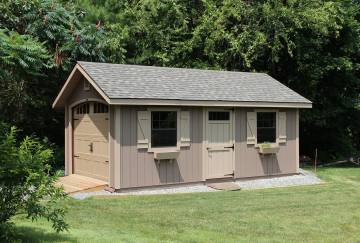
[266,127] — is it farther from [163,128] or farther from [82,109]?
[82,109]

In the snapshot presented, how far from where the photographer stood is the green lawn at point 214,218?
25.3 feet

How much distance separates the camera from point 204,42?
21.8 m

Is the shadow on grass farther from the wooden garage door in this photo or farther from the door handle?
the door handle

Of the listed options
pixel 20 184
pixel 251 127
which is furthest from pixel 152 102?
pixel 20 184

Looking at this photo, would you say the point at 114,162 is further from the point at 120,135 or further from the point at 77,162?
the point at 77,162

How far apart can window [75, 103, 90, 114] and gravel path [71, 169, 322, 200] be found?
2979 millimetres

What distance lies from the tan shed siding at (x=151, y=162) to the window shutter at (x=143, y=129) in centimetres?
11

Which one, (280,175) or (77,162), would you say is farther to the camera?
(280,175)

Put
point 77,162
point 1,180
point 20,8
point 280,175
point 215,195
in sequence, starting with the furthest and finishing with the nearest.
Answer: point 20,8 < point 280,175 < point 77,162 < point 215,195 < point 1,180

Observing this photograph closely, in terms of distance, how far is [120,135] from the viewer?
12.3m

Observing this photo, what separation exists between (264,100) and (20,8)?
960 cm

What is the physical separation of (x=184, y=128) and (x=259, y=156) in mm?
3127

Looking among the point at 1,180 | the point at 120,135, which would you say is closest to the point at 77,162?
the point at 120,135

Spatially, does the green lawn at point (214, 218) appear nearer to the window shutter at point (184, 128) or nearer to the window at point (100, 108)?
the window shutter at point (184, 128)
